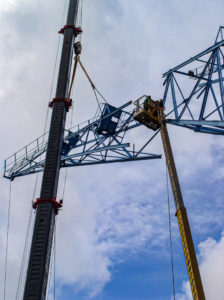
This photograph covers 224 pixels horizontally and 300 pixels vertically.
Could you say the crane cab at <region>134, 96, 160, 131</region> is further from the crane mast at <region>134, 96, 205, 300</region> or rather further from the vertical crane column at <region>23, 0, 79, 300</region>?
the vertical crane column at <region>23, 0, 79, 300</region>

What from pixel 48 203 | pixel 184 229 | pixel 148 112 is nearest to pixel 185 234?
pixel 184 229

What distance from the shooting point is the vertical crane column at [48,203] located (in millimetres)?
9625

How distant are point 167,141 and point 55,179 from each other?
4276 mm

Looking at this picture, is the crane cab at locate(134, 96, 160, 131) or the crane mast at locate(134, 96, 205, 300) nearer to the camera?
the crane mast at locate(134, 96, 205, 300)

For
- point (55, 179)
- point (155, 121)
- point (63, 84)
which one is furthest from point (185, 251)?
point (155, 121)

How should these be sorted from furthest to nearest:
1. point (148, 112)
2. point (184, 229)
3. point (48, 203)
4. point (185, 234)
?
point (148, 112)
point (48, 203)
point (184, 229)
point (185, 234)

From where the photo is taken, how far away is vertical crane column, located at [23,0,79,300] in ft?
31.6

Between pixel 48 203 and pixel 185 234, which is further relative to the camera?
pixel 48 203

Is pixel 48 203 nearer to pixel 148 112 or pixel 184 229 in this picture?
pixel 184 229

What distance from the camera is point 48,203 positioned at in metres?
11.0

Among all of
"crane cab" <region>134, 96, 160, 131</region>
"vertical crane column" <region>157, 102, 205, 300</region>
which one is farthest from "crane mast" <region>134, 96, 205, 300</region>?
"crane cab" <region>134, 96, 160, 131</region>

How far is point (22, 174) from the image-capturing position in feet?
86.9

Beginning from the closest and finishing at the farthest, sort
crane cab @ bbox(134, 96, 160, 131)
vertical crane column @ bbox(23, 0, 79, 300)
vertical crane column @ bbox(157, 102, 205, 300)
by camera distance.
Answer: vertical crane column @ bbox(157, 102, 205, 300)
vertical crane column @ bbox(23, 0, 79, 300)
crane cab @ bbox(134, 96, 160, 131)

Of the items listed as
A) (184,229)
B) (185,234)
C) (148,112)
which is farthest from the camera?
(148,112)
